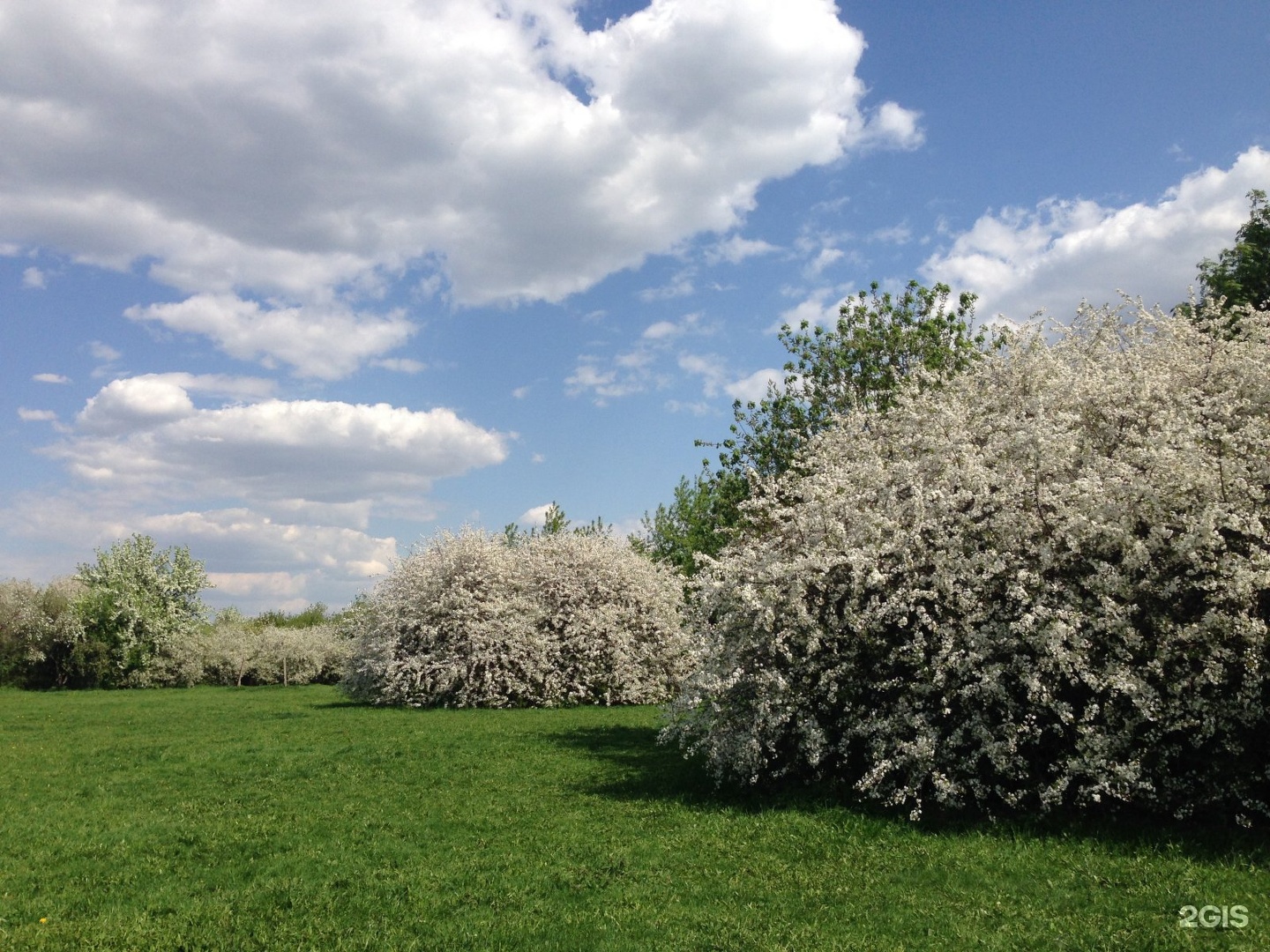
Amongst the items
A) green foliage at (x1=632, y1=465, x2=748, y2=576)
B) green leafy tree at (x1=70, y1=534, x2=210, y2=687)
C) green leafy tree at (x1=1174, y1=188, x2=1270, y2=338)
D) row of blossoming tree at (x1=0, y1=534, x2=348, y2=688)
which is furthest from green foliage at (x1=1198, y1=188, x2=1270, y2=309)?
green leafy tree at (x1=70, y1=534, x2=210, y2=687)

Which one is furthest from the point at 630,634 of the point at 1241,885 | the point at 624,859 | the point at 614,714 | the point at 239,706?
the point at 1241,885

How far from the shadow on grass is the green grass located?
0.04m

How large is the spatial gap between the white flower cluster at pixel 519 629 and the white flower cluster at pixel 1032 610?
16460 mm

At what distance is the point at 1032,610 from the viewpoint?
29.8 feet

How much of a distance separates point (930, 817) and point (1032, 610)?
2.48m

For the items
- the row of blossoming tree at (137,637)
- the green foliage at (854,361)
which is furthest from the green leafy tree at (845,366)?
the row of blossoming tree at (137,637)

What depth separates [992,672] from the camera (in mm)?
9000

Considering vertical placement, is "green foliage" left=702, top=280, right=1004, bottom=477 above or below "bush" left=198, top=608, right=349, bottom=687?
above

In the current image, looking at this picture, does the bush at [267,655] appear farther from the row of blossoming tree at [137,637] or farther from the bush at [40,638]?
the bush at [40,638]

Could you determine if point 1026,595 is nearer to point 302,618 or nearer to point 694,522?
point 694,522
